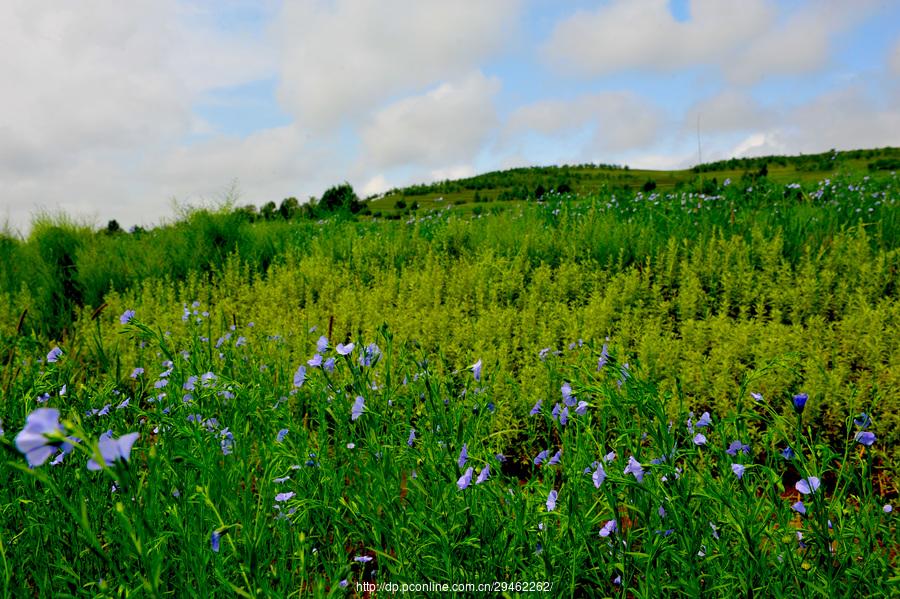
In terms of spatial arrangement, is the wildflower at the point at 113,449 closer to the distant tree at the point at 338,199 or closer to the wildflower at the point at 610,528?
the wildflower at the point at 610,528

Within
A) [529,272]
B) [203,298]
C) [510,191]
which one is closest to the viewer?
[529,272]

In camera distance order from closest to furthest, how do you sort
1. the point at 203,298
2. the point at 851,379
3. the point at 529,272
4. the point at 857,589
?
the point at 857,589
the point at 851,379
the point at 529,272
the point at 203,298

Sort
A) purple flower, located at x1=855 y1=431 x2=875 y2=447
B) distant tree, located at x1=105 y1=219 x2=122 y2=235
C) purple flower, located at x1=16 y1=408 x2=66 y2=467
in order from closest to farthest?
purple flower, located at x1=16 y1=408 x2=66 y2=467
purple flower, located at x1=855 y1=431 x2=875 y2=447
distant tree, located at x1=105 y1=219 x2=122 y2=235

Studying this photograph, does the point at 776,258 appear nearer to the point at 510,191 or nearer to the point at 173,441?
the point at 173,441

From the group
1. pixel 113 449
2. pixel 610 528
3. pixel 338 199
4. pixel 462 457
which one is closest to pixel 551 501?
pixel 610 528

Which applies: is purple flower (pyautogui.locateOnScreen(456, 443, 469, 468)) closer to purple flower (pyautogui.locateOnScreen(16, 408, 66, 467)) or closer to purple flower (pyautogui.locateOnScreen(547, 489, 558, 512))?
purple flower (pyautogui.locateOnScreen(547, 489, 558, 512))

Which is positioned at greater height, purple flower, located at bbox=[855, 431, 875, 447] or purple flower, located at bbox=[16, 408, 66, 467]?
purple flower, located at bbox=[16, 408, 66, 467]

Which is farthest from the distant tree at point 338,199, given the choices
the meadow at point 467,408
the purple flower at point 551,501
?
the purple flower at point 551,501

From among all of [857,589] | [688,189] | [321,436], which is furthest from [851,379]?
[688,189]

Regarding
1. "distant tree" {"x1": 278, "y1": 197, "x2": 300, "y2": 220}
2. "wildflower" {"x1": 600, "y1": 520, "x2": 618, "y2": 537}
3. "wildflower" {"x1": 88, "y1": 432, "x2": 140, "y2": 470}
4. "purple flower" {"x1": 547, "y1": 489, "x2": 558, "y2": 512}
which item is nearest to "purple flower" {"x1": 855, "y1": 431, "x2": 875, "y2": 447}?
"wildflower" {"x1": 600, "y1": 520, "x2": 618, "y2": 537}

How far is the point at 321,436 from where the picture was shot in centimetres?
207

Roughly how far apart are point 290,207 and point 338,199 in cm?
118

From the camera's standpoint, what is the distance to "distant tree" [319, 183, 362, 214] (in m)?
10.6

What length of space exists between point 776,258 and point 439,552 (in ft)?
13.8
